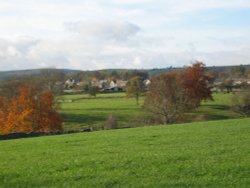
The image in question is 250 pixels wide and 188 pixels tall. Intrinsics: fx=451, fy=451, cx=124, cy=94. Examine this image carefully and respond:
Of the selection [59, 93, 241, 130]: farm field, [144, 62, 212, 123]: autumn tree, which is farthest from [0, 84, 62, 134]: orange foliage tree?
[144, 62, 212, 123]: autumn tree

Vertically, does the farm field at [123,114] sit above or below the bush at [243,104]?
below

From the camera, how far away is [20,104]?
64562 mm

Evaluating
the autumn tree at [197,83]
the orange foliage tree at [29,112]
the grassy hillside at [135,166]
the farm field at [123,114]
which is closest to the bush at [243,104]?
the farm field at [123,114]

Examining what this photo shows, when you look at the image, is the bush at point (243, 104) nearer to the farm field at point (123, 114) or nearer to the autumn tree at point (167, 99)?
the farm field at point (123, 114)

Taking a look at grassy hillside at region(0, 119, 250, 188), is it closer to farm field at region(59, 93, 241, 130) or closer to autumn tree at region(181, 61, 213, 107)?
farm field at region(59, 93, 241, 130)

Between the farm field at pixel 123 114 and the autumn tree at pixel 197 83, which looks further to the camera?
the autumn tree at pixel 197 83

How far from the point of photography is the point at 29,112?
210 ft

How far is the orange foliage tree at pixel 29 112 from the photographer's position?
63.0 m

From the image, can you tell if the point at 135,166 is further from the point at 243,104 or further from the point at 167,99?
the point at 243,104

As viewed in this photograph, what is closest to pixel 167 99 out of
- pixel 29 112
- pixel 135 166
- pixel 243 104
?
pixel 243 104

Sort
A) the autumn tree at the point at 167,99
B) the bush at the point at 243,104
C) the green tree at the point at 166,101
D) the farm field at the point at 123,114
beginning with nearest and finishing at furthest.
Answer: the green tree at the point at 166,101, the autumn tree at the point at 167,99, the farm field at the point at 123,114, the bush at the point at 243,104

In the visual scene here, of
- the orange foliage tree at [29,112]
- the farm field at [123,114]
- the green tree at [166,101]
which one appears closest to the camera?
the orange foliage tree at [29,112]

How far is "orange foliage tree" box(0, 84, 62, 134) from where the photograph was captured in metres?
63.0

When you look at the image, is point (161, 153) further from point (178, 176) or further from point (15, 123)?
point (15, 123)
